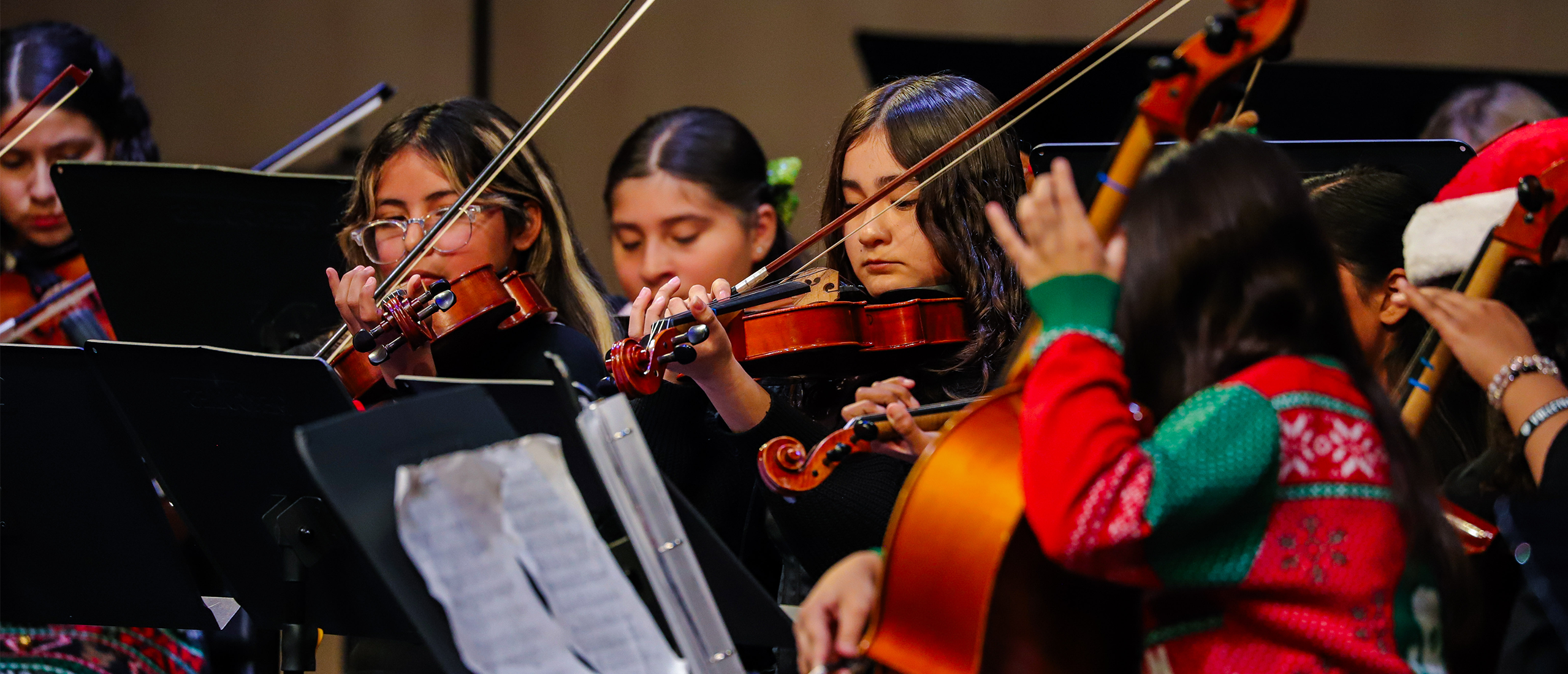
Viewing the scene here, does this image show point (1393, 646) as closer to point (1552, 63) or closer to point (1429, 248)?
point (1429, 248)

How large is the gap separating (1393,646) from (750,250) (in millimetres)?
1609

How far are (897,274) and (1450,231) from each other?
25.5 inches

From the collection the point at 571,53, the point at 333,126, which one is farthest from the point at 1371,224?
the point at 571,53

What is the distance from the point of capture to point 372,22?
4.10 m

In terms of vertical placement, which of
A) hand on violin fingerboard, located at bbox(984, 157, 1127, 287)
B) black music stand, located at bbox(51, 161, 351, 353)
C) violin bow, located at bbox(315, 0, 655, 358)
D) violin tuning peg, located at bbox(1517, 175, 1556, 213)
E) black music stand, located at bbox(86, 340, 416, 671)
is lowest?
violin tuning peg, located at bbox(1517, 175, 1556, 213)

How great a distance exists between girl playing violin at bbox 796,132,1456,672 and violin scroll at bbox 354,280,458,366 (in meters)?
0.91

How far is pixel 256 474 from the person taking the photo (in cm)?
152

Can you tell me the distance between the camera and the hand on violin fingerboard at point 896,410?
1.41 metres

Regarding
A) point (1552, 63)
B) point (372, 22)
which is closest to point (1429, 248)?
point (1552, 63)

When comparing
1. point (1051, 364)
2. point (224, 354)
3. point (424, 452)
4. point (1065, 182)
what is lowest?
point (1051, 364)

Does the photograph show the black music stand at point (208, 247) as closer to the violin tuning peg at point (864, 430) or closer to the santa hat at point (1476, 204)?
the violin tuning peg at point (864, 430)

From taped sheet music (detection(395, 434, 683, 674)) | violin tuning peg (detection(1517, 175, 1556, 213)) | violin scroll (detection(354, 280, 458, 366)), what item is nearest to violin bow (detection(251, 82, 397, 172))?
violin scroll (detection(354, 280, 458, 366))

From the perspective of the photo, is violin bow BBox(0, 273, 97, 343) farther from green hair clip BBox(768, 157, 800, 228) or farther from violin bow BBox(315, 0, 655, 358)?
green hair clip BBox(768, 157, 800, 228)

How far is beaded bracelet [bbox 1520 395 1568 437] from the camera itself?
134cm
